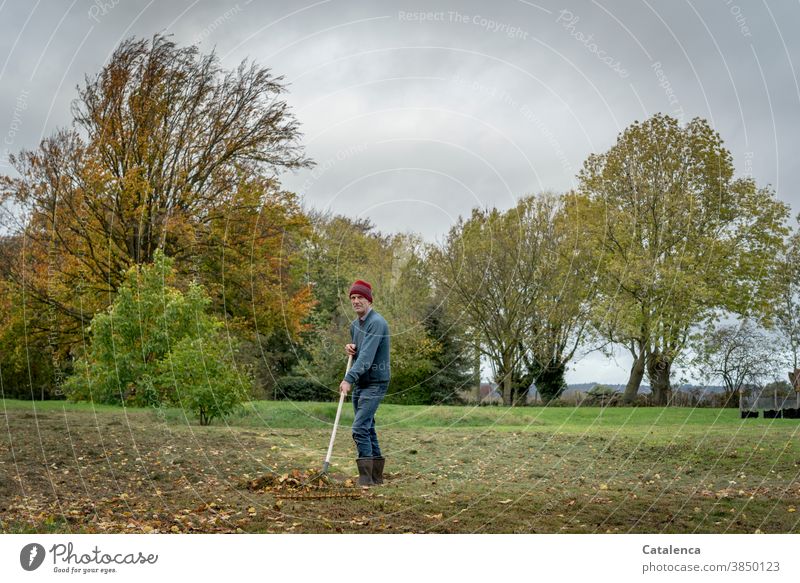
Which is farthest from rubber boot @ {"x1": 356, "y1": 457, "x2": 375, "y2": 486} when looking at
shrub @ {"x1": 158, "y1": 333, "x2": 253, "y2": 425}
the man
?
shrub @ {"x1": 158, "y1": 333, "x2": 253, "y2": 425}

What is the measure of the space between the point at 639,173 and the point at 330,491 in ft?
64.7

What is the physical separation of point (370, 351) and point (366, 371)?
0.30 meters

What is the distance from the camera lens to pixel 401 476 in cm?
1145

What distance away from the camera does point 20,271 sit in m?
20.8

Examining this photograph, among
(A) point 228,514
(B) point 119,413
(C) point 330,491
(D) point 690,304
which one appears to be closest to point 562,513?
(C) point 330,491

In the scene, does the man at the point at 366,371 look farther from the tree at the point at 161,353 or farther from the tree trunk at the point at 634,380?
the tree trunk at the point at 634,380

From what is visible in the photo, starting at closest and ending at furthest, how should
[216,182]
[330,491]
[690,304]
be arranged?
[330,491] → [216,182] → [690,304]

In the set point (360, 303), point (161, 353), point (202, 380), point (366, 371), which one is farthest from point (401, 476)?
point (161, 353)

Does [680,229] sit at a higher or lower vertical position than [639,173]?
lower

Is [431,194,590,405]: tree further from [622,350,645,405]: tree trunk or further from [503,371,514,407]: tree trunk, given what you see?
[622,350,645,405]: tree trunk

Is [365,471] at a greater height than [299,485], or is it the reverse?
[365,471]

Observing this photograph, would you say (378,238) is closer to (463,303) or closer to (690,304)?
(463,303)

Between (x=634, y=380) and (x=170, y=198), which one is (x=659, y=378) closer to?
(x=634, y=380)

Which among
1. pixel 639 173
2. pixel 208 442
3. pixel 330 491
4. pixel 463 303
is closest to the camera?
pixel 330 491
